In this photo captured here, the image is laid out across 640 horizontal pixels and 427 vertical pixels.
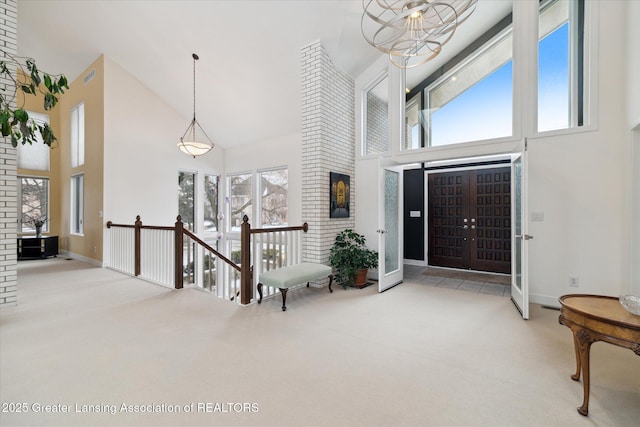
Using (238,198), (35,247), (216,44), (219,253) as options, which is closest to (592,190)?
(219,253)

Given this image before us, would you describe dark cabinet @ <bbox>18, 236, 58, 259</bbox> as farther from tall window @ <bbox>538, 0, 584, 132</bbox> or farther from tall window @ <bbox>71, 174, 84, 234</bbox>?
tall window @ <bbox>538, 0, 584, 132</bbox>

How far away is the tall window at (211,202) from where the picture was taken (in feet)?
26.9

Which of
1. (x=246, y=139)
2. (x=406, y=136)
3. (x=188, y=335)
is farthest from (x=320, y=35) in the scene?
(x=188, y=335)

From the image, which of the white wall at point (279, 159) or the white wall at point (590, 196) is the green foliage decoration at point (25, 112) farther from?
the white wall at point (590, 196)

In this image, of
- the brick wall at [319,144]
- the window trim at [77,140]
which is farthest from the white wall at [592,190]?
the window trim at [77,140]

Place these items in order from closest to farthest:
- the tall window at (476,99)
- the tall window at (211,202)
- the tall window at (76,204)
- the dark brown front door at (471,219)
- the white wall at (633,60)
A: the white wall at (633,60)
the tall window at (476,99)
the dark brown front door at (471,219)
the tall window at (76,204)
the tall window at (211,202)

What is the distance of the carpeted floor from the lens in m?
1.74

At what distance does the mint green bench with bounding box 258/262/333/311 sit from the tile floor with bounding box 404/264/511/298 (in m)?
2.18

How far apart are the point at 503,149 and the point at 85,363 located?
526 centimetres

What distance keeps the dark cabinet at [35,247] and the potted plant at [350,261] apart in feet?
25.5

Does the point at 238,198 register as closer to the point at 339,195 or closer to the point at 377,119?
the point at 339,195

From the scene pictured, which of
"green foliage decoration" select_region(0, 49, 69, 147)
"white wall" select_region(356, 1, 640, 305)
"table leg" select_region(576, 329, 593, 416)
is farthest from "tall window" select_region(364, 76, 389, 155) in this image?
"green foliage decoration" select_region(0, 49, 69, 147)

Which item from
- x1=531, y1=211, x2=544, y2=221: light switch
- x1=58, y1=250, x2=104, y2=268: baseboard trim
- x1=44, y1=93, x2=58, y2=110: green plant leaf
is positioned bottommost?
x1=58, y1=250, x2=104, y2=268: baseboard trim

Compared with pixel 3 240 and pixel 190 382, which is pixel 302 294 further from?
pixel 3 240
